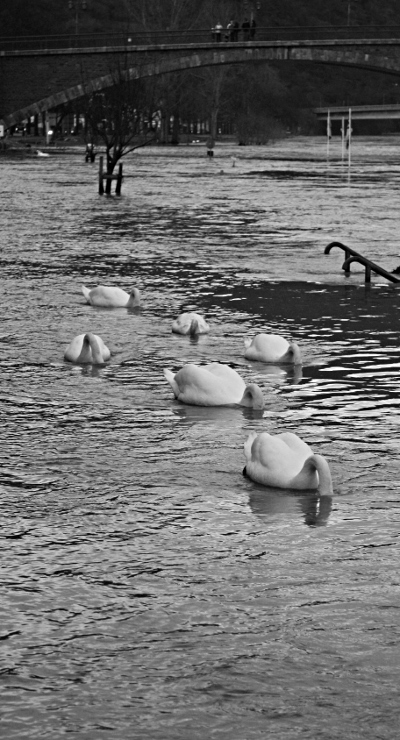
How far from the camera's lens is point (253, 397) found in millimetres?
10055

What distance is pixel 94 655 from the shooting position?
572 centimetres

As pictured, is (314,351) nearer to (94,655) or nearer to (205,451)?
(205,451)

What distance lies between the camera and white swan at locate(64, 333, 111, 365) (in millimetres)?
11906

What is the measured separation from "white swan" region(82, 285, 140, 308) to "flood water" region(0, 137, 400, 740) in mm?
178

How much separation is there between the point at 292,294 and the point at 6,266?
4.97m

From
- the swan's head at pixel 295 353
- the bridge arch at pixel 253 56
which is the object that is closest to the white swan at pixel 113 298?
the swan's head at pixel 295 353

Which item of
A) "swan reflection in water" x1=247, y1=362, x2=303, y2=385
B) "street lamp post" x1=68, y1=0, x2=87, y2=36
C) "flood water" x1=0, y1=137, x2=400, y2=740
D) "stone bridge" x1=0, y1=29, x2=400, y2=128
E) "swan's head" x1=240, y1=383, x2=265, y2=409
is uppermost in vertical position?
"street lamp post" x1=68, y1=0, x2=87, y2=36

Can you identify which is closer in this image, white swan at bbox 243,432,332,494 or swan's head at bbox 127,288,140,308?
white swan at bbox 243,432,332,494

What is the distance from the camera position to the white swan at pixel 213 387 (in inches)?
402

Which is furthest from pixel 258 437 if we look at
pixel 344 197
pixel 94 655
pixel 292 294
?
pixel 344 197

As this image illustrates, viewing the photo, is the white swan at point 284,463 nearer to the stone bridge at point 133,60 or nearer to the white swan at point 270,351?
the white swan at point 270,351

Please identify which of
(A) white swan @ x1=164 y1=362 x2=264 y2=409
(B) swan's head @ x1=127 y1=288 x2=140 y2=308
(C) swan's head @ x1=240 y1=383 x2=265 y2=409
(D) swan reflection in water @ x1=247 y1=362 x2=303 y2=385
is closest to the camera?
(C) swan's head @ x1=240 y1=383 x2=265 y2=409

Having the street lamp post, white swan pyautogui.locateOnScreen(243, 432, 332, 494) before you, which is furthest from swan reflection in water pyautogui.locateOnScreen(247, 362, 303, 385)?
the street lamp post

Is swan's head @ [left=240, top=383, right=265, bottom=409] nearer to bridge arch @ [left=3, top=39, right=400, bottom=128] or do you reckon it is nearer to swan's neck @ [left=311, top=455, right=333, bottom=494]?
swan's neck @ [left=311, top=455, right=333, bottom=494]
